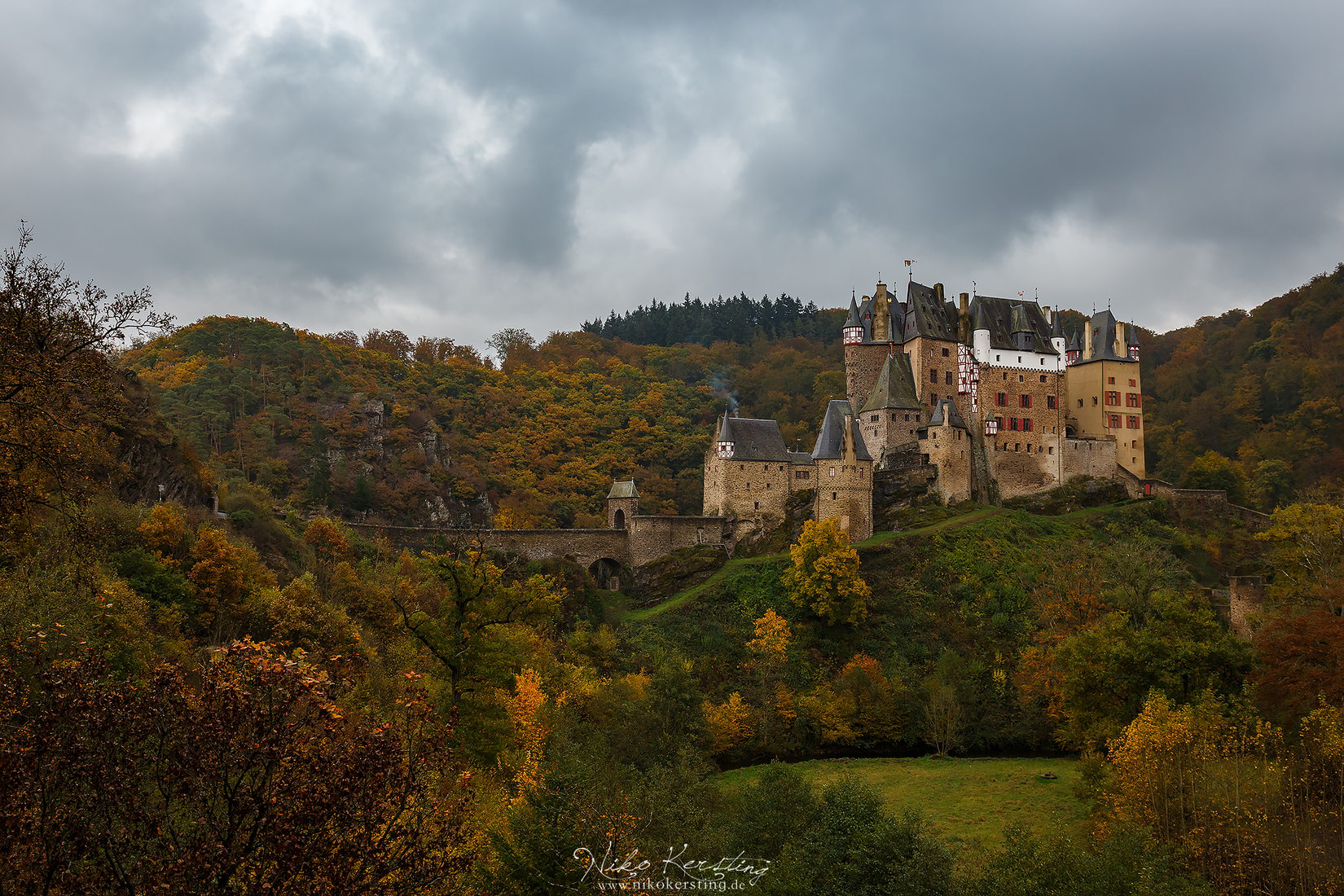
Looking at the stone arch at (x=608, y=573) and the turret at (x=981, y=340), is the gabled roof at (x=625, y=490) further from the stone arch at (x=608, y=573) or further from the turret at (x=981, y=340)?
the turret at (x=981, y=340)

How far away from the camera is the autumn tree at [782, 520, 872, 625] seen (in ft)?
161

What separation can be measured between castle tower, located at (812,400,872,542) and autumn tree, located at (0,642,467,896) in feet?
148

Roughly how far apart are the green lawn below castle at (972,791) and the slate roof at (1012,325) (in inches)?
1145

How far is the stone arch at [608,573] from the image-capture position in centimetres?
5734

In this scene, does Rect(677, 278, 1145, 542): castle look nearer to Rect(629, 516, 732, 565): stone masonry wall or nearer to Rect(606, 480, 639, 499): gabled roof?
Rect(629, 516, 732, 565): stone masonry wall

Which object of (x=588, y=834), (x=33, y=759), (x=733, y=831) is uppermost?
(x=33, y=759)

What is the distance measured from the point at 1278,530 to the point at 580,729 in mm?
33667

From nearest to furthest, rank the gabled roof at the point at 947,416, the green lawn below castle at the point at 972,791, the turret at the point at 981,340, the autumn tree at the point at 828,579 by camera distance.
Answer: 1. the green lawn below castle at the point at 972,791
2. the autumn tree at the point at 828,579
3. the gabled roof at the point at 947,416
4. the turret at the point at 981,340

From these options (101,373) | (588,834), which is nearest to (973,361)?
(588,834)

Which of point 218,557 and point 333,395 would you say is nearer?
point 218,557

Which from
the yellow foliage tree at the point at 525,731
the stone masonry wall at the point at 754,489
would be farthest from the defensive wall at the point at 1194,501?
the yellow foliage tree at the point at 525,731

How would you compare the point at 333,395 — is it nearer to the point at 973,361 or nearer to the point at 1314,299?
the point at 973,361

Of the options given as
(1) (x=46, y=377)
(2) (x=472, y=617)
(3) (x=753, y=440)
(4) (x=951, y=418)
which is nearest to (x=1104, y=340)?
(4) (x=951, y=418)

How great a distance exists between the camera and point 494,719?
77.2 feet
